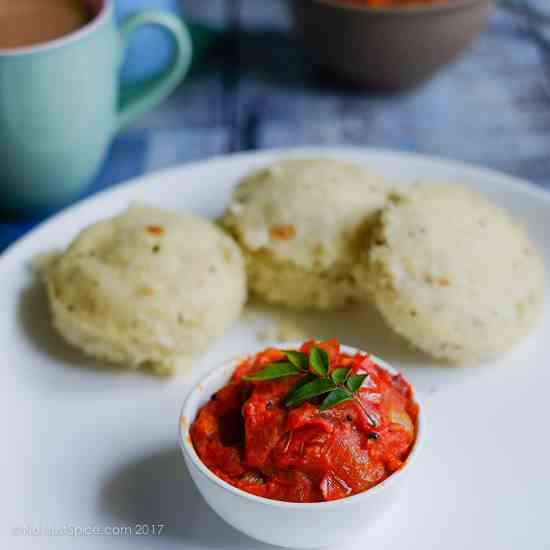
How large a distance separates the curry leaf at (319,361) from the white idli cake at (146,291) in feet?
2.21

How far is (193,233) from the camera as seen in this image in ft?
9.66

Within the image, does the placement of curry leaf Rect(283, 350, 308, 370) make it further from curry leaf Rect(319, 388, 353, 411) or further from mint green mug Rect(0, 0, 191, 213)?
mint green mug Rect(0, 0, 191, 213)

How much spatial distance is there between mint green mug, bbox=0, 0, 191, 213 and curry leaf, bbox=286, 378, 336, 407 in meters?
1.89

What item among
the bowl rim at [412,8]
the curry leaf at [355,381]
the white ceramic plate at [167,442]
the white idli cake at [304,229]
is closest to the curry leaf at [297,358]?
the curry leaf at [355,381]

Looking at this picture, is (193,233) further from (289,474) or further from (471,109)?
(471,109)

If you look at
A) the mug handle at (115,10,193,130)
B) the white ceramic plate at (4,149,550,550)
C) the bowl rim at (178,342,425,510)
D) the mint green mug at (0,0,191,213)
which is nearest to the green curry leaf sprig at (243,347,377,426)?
the bowl rim at (178,342,425,510)

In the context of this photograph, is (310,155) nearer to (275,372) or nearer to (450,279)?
(450,279)

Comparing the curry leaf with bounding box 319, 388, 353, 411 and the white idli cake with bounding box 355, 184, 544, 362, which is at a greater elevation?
the curry leaf with bounding box 319, 388, 353, 411

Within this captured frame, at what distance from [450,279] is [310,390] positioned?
89cm

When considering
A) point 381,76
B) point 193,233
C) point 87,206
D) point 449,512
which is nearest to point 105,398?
point 193,233

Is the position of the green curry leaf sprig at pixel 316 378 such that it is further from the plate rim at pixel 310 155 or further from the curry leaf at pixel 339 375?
the plate rim at pixel 310 155

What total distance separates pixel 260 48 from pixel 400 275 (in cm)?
303

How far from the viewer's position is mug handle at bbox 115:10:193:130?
3.71 m

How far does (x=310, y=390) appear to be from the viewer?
2.08 metres
